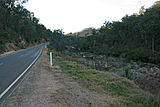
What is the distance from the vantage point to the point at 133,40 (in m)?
49.5

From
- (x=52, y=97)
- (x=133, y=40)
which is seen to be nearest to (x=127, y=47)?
(x=133, y=40)

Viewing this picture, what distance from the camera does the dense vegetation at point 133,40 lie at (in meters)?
32.3

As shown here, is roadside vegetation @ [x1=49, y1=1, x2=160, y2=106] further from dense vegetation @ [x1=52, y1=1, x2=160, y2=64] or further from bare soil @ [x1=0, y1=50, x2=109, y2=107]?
bare soil @ [x1=0, y1=50, x2=109, y2=107]

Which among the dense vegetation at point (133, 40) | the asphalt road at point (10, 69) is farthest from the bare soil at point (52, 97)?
the dense vegetation at point (133, 40)

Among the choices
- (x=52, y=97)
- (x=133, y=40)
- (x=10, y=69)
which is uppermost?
(x=133, y=40)

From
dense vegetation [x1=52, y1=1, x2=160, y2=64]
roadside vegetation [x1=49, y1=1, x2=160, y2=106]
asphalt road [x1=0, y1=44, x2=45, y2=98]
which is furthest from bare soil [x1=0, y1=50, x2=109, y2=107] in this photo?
dense vegetation [x1=52, y1=1, x2=160, y2=64]

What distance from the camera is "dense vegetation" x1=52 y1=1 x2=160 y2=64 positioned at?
32.3 metres

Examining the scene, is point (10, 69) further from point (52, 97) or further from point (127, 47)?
point (127, 47)

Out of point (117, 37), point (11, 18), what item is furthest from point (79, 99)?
point (117, 37)

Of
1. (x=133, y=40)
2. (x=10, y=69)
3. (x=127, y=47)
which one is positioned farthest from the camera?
(x=133, y=40)

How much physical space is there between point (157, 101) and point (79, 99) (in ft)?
8.64

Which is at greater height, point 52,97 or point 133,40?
point 133,40

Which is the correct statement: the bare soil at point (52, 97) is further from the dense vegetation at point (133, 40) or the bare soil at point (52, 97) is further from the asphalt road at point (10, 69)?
the dense vegetation at point (133, 40)

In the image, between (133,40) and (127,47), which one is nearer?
(127,47)
